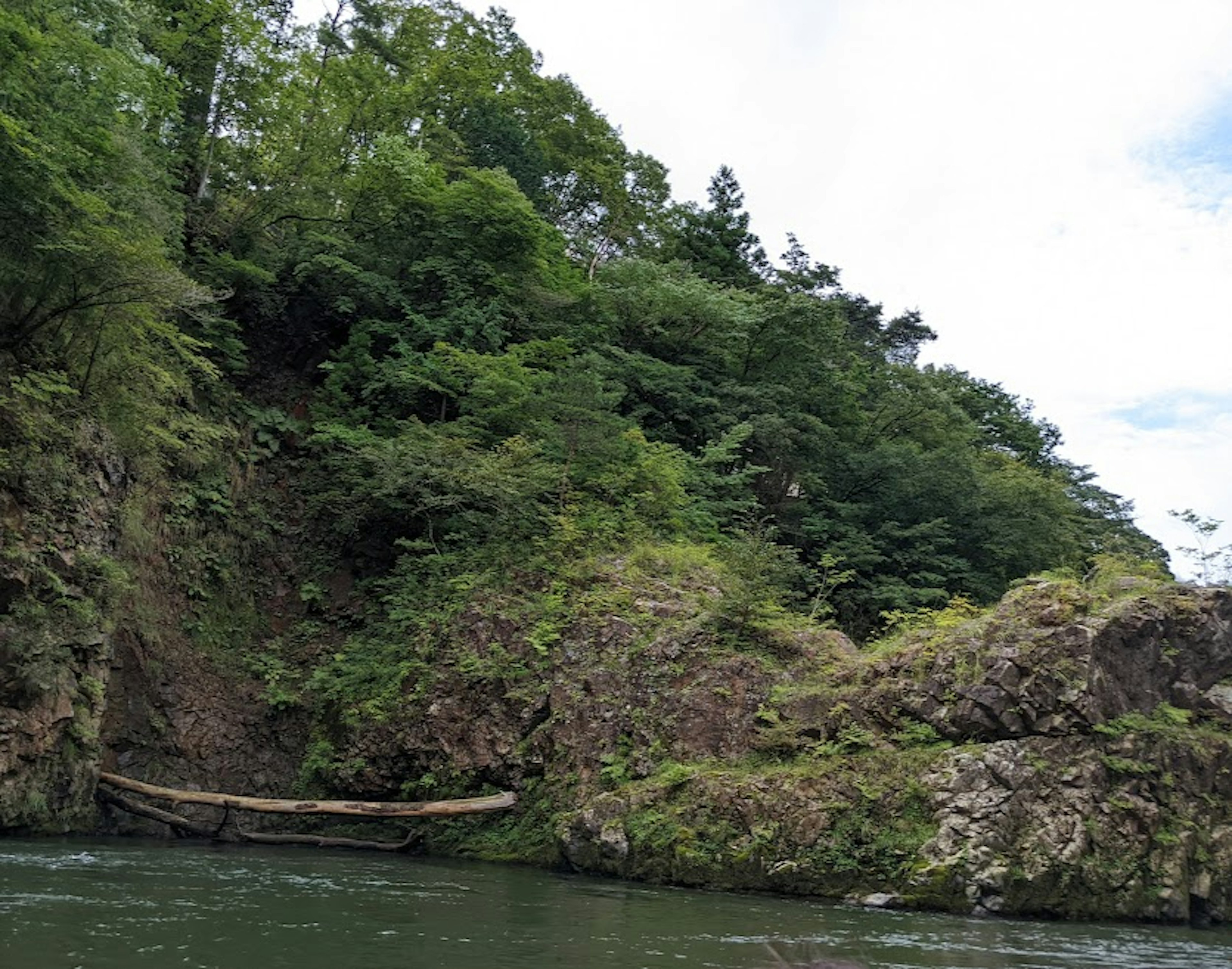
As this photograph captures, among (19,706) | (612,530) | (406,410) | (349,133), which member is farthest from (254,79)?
(19,706)

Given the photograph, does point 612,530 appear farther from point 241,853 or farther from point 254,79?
point 254,79

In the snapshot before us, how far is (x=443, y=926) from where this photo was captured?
9055 millimetres

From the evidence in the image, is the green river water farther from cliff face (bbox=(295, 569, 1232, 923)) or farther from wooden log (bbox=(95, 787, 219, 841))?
wooden log (bbox=(95, 787, 219, 841))

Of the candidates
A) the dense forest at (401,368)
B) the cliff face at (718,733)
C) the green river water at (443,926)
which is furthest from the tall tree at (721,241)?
the green river water at (443,926)

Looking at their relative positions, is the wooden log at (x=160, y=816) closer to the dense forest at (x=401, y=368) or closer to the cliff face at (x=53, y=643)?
the cliff face at (x=53, y=643)

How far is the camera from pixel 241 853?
14.4 m

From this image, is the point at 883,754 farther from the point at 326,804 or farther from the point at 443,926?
the point at 326,804

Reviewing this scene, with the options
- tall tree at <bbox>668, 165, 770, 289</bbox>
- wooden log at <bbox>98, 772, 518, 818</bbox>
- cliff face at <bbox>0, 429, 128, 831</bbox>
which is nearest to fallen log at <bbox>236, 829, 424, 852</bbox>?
wooden log at <bbox>98, 772, 518, 818</bbox>

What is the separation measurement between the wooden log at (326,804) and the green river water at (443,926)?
5.36 ft

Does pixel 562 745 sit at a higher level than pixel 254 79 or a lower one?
lower

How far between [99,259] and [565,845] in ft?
36.4

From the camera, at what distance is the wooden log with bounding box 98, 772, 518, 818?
50.3 ft

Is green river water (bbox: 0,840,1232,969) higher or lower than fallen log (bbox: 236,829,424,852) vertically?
higher

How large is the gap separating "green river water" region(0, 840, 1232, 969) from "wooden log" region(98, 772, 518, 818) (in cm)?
163
